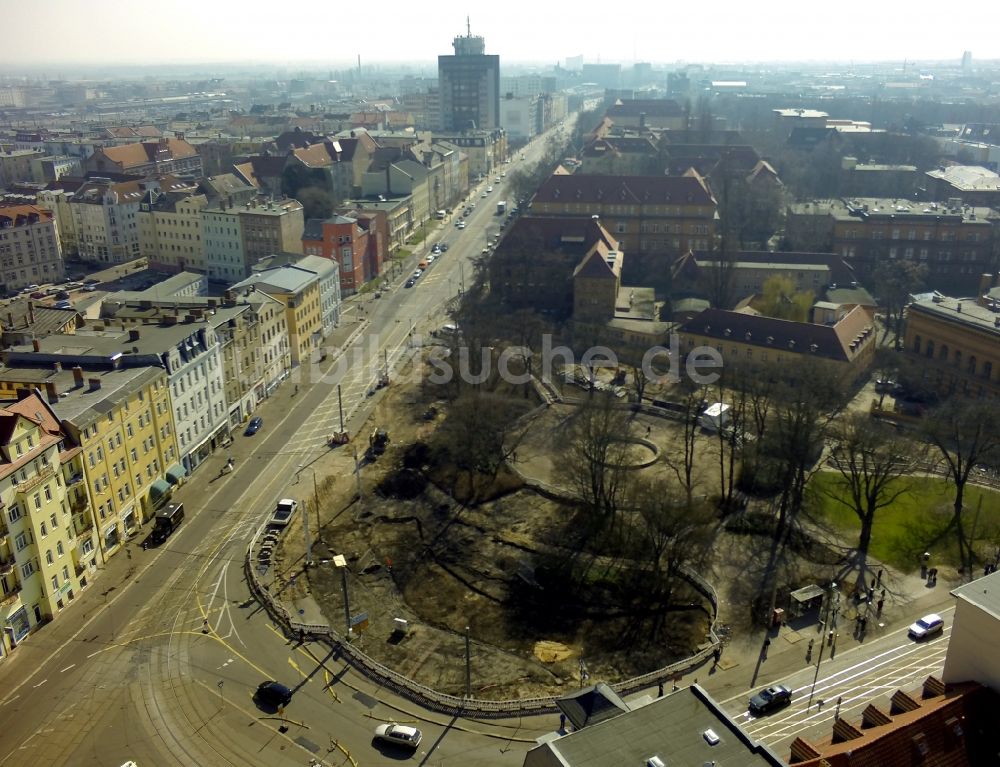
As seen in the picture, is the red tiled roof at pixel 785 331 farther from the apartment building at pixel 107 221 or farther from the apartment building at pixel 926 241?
the apartment building at pixel 107 221

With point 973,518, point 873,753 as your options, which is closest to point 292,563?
point 873,753

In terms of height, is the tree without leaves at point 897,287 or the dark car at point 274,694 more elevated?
the tree without leaves at point 897,287

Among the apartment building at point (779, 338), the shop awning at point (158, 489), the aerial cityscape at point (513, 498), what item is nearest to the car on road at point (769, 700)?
the aerial cityscape at point (513, 498)

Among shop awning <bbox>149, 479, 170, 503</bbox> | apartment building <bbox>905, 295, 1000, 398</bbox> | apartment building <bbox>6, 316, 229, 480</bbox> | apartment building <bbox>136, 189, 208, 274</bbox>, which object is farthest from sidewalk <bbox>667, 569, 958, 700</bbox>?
apartment building <bbox>136, 189, 208, 274</bbox>

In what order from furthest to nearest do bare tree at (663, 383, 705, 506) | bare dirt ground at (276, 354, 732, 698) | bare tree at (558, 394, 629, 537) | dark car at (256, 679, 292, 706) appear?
bare tree at (663, 383, 705, 506)
bare tree at (558, 394, 629, 537)
bare dirt ground at (276, 354, 732, 698)
dark car at (256, 679, 292, 706)

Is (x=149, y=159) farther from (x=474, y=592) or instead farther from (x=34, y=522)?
(x=474, y=592)

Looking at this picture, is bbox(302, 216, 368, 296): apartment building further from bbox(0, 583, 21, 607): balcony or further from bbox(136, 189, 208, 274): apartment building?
bbox(0, 583, 21, 607): balcony
